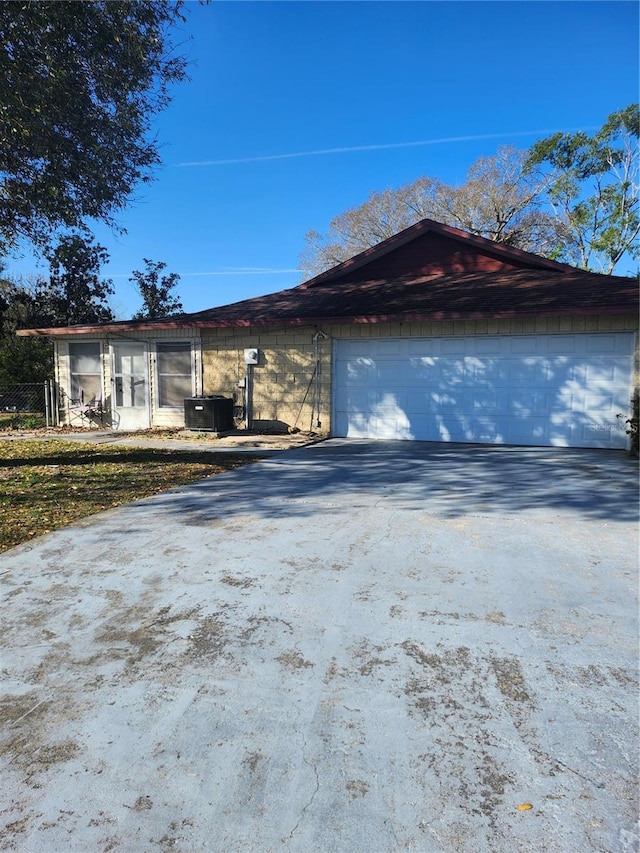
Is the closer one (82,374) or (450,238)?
(450,238)

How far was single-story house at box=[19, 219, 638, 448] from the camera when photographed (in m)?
9.59

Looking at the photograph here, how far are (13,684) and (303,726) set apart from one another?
136cm

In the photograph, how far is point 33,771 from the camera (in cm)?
185

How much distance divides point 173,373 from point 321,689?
11467 mm

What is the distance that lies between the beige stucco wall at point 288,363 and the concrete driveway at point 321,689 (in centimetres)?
679

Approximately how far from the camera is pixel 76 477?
7.08 m

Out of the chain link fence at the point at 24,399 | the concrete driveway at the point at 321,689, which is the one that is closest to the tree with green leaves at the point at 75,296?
the chain link fence at the point at 24,399

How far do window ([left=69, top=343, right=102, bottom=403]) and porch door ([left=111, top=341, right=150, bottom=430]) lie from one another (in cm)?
61

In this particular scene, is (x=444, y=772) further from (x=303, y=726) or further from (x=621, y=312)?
(x=621, y=312)

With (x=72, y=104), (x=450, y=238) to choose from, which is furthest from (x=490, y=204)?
(x=72, y=104)

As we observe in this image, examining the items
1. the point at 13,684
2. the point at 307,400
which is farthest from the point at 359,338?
the point at 13,684

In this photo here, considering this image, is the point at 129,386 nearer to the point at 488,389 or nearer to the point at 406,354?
the point at 406,354

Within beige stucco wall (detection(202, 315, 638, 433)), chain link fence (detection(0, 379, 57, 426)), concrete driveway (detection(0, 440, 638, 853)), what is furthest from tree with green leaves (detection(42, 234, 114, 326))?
concrete driveway (detection(0, 440, 638, 853))

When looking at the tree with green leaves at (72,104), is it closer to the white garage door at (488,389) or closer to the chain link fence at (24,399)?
the white garage door at (488,389)
